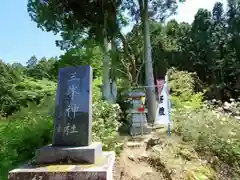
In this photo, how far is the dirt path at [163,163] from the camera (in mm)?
4203

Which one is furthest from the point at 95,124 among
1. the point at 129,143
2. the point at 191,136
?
the point at 191,136

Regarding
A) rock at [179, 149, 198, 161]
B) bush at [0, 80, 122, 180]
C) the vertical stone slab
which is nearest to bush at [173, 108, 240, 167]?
rock at [179, 149, 198, 161]

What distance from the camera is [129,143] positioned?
5.68 metres

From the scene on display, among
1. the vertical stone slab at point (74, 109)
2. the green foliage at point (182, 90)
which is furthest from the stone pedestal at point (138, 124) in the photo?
the vertical stone slab at point (74, 109)

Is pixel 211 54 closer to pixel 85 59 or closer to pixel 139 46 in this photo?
pixel 139 46

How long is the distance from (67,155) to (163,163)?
7.06ft

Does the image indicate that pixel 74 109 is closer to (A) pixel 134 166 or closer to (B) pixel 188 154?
(A) pixel 134 166

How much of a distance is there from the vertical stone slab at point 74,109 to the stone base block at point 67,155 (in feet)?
0.46

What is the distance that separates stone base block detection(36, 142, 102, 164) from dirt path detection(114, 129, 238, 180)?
950 mm

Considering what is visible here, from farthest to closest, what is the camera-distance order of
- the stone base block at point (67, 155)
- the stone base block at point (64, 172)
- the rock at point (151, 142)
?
the rock at point (151, 142)
the stone base block at point (67, 155)
the stone base block at point (64, 172)

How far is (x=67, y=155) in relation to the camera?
3.03m

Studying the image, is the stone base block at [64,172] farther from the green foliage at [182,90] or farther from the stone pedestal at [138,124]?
the green foliage at [182,90]

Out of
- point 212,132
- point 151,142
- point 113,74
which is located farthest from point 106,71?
point 212,132

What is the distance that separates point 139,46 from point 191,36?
9.35 meters
